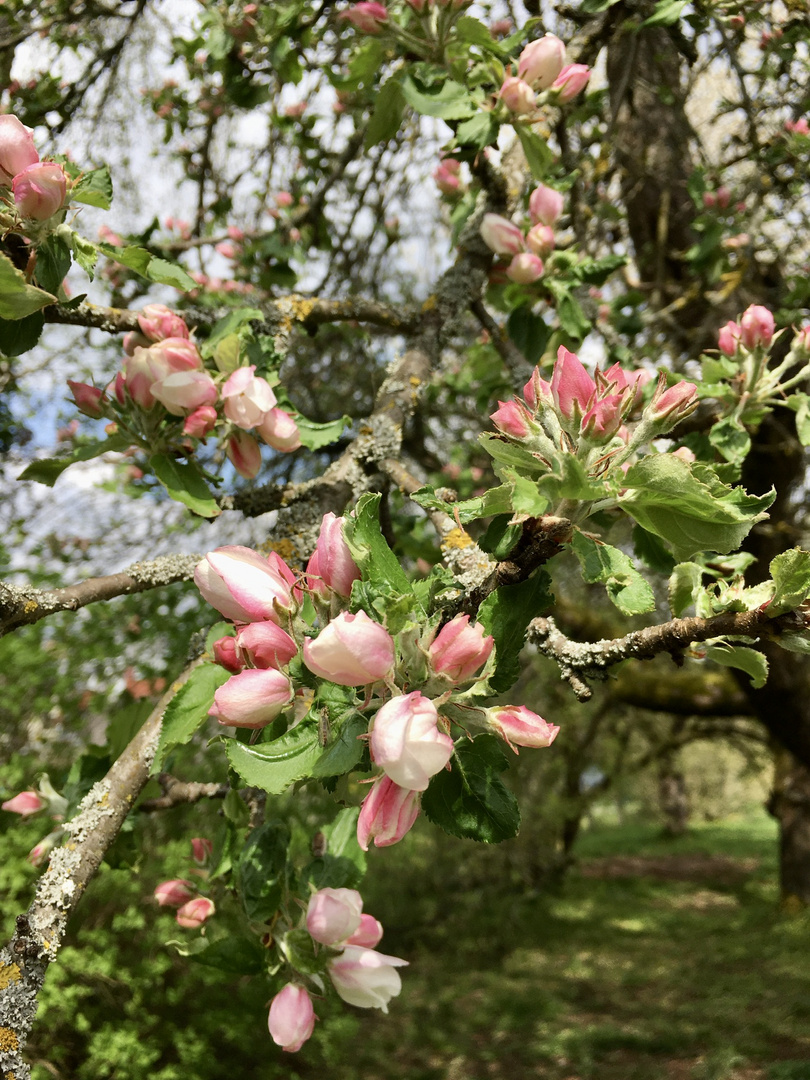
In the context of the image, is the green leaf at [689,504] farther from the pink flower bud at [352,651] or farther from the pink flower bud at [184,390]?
the pink flower bud at [184,390]

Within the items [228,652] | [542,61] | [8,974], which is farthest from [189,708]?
[542,61]

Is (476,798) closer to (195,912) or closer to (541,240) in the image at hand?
(195,912)

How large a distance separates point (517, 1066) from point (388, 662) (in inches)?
187

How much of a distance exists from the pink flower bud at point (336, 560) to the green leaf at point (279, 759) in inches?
5.8

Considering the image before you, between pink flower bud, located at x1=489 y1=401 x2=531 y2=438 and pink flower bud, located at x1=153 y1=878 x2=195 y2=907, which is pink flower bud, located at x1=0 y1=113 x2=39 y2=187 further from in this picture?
pink flower bud, located at x1=153 y1=878 x2=195 y2=907

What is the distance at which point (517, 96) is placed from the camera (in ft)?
4.88

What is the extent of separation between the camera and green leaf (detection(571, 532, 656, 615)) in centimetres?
79

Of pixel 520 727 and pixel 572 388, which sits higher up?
pixel 572 388

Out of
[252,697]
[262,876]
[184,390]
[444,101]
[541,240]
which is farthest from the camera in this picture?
[541,240]

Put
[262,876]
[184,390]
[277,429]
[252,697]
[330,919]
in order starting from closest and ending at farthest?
[252,697] → [330,919] → [262,876] → [184,390] → [277,429]

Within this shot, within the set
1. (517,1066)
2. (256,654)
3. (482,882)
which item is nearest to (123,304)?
(256,654)

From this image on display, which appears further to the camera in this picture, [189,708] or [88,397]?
[88,397]

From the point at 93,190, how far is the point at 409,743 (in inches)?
38.4

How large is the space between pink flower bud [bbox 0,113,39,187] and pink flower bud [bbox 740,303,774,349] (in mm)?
1192
